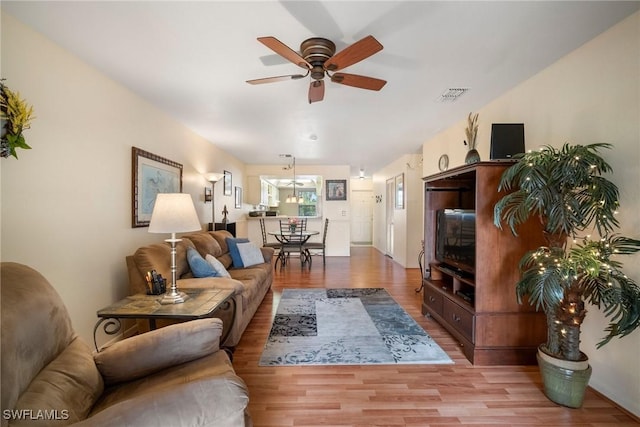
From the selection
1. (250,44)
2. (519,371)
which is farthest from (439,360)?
(250,44)

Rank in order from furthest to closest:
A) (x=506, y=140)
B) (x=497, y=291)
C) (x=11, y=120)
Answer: (x=506, y=140)
(x=497, y=291)
(x=11, y=120)

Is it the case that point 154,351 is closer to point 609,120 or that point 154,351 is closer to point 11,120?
point 11,120

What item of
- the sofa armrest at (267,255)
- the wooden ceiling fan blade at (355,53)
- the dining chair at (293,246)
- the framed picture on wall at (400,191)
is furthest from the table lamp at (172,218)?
the framed picture on wall at (400,191)

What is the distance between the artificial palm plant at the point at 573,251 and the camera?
1672 mm

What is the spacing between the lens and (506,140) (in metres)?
2.54

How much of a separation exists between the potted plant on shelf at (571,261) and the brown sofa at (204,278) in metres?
2.27

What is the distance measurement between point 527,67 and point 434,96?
79cm

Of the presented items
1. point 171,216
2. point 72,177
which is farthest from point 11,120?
point 171,216

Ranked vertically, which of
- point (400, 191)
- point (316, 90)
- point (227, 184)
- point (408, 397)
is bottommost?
point (408, 397)

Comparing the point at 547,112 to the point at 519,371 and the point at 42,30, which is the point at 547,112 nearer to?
the point at 519,371

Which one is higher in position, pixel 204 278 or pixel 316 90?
pixel 316 90

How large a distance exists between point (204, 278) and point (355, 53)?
2.32m

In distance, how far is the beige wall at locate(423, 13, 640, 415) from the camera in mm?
1801

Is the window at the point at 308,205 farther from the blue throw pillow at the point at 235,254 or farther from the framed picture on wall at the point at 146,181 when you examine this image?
the framed picture on wall at the point at 146,181
